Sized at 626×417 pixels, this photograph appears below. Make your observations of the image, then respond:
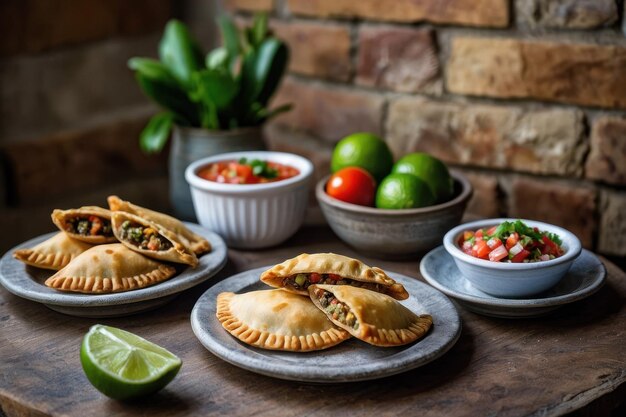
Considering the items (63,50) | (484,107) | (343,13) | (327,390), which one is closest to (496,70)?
(484,107)

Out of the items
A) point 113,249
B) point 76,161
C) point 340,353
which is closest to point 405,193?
point 340,353

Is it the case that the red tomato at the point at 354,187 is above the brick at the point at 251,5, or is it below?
below

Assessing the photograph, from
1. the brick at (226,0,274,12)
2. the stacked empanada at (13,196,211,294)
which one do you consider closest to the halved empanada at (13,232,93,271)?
the stacked empanada at (13,196,211,294)

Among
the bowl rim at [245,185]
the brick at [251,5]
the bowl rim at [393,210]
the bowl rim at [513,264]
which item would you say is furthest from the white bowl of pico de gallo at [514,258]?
the brick at [251,5]

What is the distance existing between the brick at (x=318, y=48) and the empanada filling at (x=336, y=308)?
0.90 meters

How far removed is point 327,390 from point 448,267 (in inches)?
15.4

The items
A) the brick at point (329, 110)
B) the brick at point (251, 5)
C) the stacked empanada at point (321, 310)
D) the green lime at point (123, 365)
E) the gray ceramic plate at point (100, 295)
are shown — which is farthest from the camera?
the brick at point (251, 5)

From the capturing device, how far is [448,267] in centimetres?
130

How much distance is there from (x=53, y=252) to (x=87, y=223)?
Answer: 0.25 feet

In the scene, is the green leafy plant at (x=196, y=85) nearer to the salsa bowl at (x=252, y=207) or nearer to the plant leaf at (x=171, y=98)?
the plant leaf at (x=171, y=98)

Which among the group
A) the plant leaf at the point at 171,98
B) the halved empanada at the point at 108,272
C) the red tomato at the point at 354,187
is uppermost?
the plant leaf at the point at 171,98

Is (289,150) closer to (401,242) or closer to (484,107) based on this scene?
(484,107)

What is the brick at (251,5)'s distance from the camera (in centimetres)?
200

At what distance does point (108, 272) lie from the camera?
1200 millimetres
